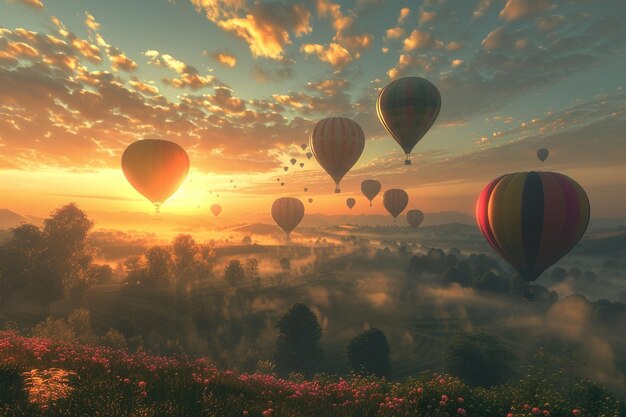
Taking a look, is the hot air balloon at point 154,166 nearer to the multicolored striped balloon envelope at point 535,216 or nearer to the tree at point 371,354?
the tree at point 371,354

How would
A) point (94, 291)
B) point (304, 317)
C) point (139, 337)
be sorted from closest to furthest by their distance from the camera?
point (139, 337) → point (304, 317) → point (94, 291)

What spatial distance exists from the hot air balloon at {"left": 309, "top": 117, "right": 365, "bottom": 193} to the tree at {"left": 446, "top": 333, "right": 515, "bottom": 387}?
95.1 feet

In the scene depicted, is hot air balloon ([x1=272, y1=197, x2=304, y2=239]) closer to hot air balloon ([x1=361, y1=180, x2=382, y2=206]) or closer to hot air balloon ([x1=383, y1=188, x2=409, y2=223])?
hot air balloon ([x1=361, y1=180, x2=382, y2=206])

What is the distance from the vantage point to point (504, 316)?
82.0 m

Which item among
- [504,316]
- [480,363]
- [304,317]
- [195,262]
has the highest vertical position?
[195,262]

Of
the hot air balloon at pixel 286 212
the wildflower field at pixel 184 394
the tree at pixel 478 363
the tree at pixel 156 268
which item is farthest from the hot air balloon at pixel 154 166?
the tree at pixel 478 363

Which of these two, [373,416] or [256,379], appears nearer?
[373,416]

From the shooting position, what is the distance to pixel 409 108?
1861 inches

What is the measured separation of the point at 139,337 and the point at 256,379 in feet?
148

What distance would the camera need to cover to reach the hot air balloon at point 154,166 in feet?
144

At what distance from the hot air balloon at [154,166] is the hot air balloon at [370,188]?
6207 centimetres

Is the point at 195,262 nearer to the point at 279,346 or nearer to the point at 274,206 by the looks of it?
the point at 274,206

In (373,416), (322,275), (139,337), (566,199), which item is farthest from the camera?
(322,275)

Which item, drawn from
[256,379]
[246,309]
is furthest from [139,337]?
[256,379]
